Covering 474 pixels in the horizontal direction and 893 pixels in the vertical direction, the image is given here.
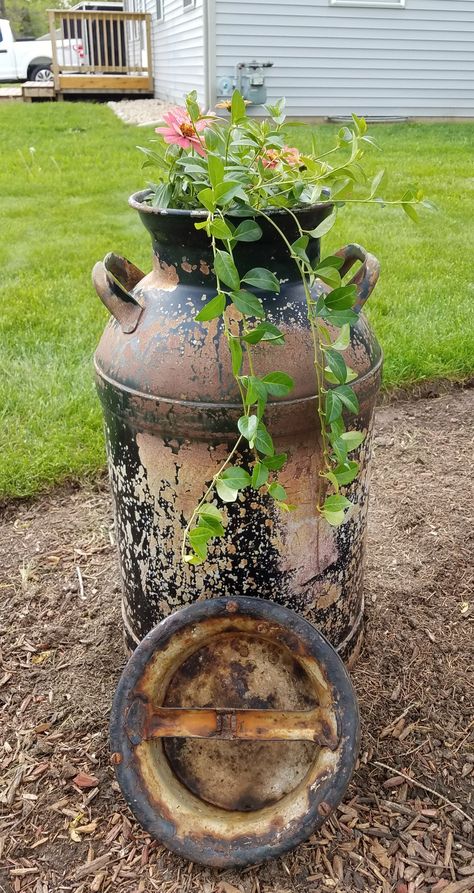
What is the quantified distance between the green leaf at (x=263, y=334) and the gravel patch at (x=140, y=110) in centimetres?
1038

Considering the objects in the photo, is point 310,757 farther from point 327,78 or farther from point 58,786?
point 327,78

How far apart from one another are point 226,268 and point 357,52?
11.0 m

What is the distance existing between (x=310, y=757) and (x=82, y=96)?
16.1 metres

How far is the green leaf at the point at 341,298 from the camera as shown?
1463 mm

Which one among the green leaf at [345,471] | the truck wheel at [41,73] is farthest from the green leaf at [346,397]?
the truck wheel at [41,73]

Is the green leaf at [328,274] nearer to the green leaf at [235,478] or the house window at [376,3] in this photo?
the green leaf at [235,478]

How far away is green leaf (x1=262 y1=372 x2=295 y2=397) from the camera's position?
1.44 m

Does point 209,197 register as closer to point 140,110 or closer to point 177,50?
point 177,50

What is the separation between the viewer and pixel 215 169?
137 centimetres

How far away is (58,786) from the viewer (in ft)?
6.30

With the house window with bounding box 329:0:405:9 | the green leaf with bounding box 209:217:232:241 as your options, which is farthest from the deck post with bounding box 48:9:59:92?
the green leaf with bounding box 209:217:232:241

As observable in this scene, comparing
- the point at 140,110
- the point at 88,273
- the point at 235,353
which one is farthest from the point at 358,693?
the point at 140,110

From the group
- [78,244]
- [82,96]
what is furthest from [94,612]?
[82,96]

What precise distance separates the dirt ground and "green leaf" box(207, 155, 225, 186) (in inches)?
57.0
